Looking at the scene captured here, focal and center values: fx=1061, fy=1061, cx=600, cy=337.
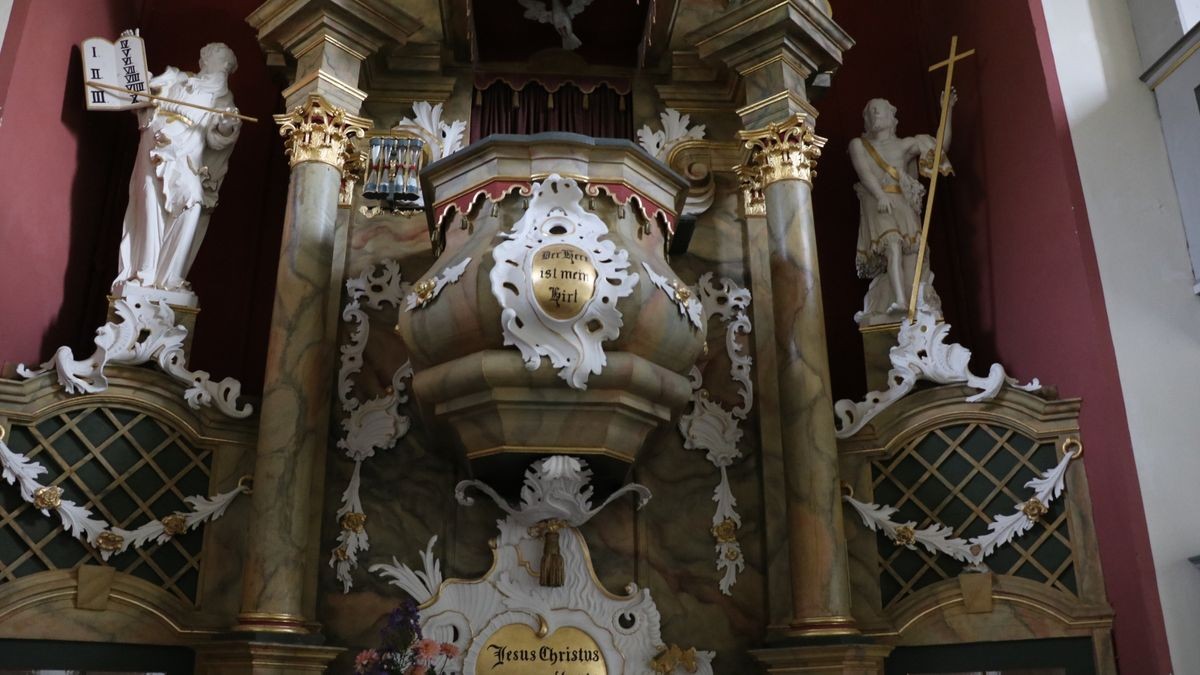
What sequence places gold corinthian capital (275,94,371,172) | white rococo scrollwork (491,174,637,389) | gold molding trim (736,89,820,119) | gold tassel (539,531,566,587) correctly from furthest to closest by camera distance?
gold molding trim (736,89,820,119), gold corinthian capital (275,94,371,172), gold tassel (539,531,566,587), white rococo scrollwork (491,174,637,389)

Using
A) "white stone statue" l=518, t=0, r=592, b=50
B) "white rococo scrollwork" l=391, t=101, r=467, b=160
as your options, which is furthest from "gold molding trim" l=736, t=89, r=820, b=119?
"white rococo scrollwork" l=391, t=101, r=467, b=160

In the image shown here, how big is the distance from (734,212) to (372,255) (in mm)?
2166

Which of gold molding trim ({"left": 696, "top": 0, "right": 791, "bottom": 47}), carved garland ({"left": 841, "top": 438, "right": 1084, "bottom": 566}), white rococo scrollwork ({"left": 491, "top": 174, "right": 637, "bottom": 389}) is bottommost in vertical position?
carved garland ({"left": 841, "top": 438, "right": 1084, "bottom": 566})

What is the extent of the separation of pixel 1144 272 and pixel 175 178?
520cm

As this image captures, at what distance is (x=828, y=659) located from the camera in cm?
492

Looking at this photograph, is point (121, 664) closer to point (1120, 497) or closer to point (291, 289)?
point (291, 289)

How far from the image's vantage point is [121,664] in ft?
16.6

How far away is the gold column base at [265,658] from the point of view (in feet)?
15.5

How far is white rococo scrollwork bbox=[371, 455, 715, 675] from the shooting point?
5.19 metres

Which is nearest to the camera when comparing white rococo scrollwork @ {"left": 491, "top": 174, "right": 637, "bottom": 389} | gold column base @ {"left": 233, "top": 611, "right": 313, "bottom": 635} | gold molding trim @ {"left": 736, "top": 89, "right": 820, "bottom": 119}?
white rococo scrollwork @ {"left": 491, "top": 174, "right": 637, "bottom": 389}

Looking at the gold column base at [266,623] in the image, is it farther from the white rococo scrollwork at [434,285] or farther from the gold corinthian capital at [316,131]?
the gold corinthian capital at [316,131]

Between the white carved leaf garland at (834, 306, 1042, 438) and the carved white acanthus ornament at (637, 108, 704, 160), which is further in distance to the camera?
the carved white acanthus ornament at (637, 108, 704, 160)

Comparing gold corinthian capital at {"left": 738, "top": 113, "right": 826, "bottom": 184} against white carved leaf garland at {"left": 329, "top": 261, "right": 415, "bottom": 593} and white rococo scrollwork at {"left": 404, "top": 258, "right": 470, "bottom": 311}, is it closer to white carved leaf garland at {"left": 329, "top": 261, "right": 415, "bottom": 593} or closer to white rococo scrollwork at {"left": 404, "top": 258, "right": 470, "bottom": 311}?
white rococo scrollwork at {"left": 404, "top": 258, "right": 470, "bottom": 311}

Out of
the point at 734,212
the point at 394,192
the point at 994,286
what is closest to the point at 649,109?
the point at 734,212
